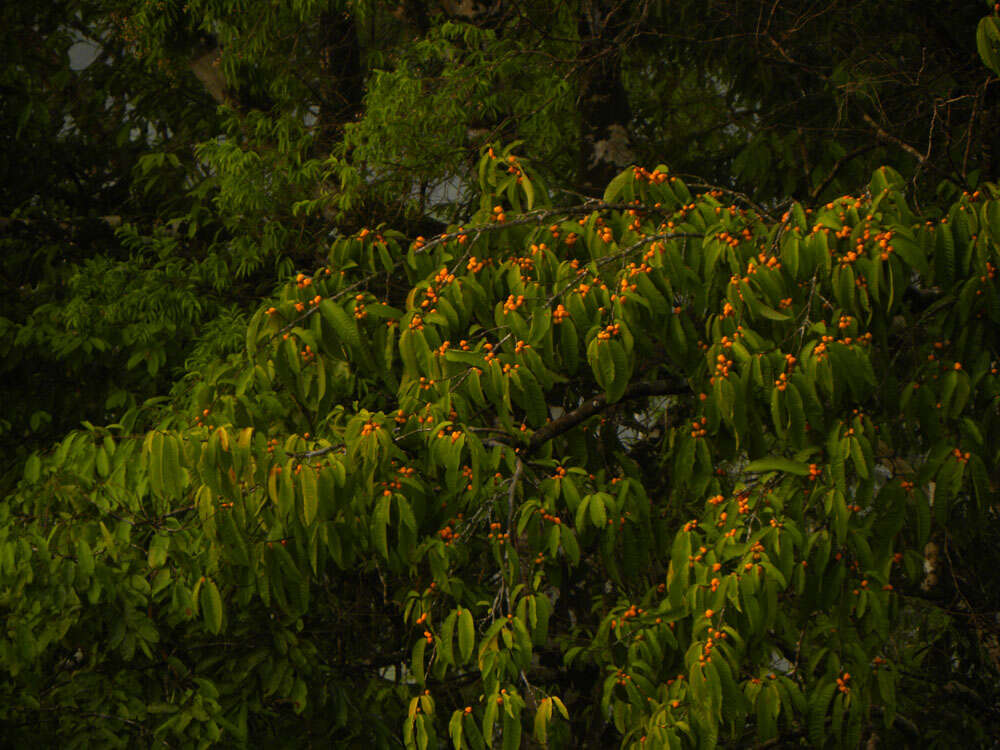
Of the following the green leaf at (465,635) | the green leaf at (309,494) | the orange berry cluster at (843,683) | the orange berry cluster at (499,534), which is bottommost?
the orange berry cluster at (843,683)

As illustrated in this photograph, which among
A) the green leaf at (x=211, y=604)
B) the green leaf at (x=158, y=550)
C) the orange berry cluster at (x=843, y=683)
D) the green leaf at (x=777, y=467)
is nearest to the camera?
the green leaf at (x=777, y=467)

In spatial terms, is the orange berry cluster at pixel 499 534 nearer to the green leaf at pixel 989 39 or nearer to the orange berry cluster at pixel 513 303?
the orange berry cluster at pixel 513 303

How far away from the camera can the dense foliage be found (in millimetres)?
3135

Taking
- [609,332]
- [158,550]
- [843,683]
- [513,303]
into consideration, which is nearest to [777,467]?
[609,332]

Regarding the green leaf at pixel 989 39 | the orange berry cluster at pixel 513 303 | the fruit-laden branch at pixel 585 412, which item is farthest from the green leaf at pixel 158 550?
the green leaf at pixel 989 39

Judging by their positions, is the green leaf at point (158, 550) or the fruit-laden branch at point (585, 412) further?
the green leaf at point (158, 550)

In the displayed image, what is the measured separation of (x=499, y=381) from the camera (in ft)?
10.5

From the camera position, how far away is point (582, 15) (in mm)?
6461

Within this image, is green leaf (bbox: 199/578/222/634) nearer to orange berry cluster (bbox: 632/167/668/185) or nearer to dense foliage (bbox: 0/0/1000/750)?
dense foliage (bbox: 0/0/1000/750)

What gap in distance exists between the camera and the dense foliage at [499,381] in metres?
3.13

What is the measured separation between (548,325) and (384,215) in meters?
3.31

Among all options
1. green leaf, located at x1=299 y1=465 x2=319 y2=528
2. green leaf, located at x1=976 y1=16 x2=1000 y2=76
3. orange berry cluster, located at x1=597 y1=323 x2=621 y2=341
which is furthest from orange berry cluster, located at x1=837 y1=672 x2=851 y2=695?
green leaf, located at x1=976 y1=16 x2=1000 y2=76

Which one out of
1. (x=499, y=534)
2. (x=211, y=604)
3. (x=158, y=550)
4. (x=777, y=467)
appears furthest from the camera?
(x=158, y=550)

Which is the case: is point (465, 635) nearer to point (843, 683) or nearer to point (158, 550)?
point (843, 683)
